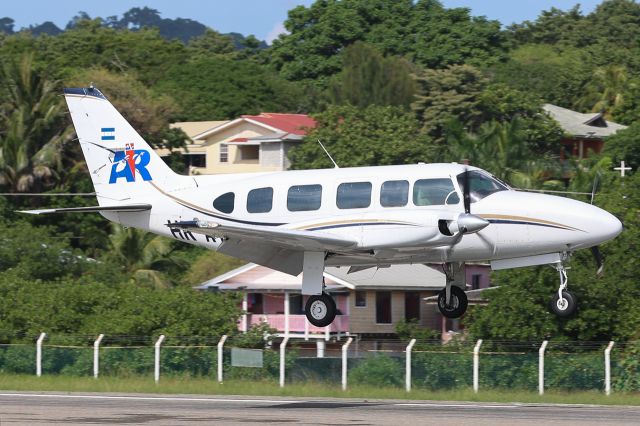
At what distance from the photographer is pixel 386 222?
24969 mm

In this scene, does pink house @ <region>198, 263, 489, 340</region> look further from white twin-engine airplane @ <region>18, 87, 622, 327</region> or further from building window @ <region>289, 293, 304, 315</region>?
white twin-engine airplane @ <region>18, 87, 622, 327</region>

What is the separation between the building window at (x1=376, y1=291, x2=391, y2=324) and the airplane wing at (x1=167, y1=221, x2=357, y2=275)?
2624 cm

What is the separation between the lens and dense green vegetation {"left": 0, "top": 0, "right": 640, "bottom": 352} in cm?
3944

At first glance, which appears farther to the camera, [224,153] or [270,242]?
[224,153]

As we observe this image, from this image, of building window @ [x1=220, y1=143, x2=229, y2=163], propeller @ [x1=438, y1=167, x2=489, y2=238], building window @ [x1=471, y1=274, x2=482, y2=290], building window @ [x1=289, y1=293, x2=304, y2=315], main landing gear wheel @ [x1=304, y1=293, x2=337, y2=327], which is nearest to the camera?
propeller @ [x1=438, y1=167, x2=489, y2=238]

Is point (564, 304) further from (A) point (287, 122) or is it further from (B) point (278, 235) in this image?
(A) point (287, 122)

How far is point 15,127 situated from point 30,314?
69.9 feet

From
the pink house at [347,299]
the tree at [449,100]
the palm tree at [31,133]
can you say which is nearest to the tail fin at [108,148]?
the pink house at [347,299]

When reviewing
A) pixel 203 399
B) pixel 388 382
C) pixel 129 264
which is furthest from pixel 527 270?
pixel 129 264

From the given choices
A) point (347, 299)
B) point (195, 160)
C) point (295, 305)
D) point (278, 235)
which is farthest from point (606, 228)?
point (195, 160)

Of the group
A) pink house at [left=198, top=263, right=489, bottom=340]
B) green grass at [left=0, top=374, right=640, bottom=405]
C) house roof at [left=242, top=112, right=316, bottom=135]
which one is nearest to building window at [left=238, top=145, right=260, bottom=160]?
house roof at [left=242, top=112, right=316, bottom=135]

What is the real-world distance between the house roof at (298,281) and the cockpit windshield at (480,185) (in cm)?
2749

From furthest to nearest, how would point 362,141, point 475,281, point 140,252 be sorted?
point 362,141, point 475,281, point 140,252

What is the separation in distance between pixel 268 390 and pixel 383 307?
2260 centimetres
